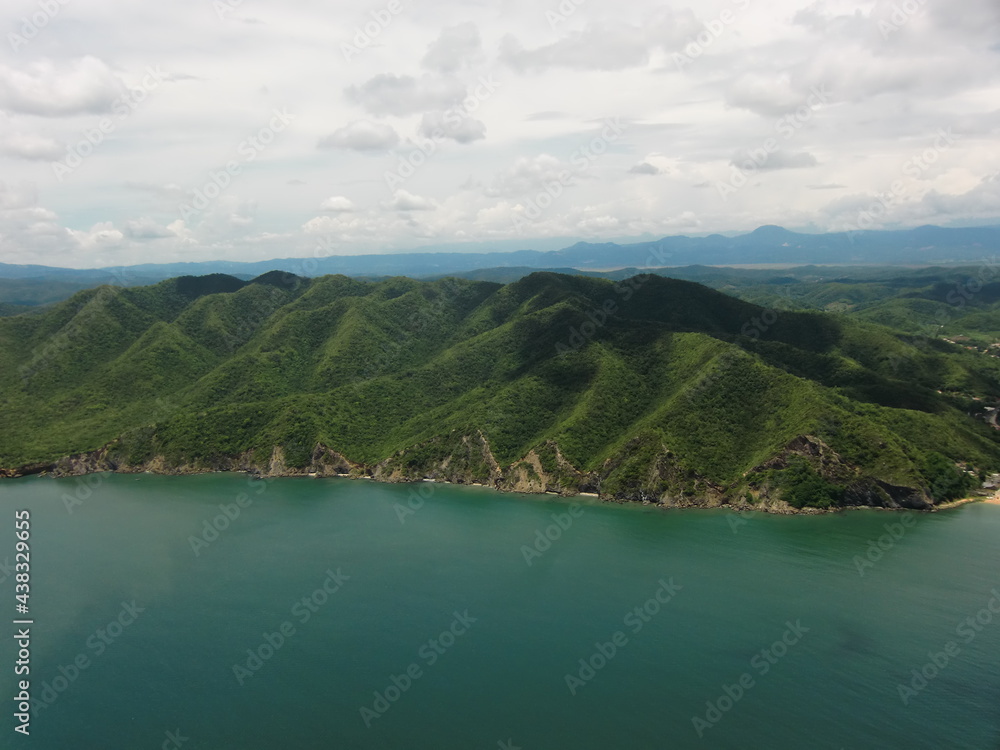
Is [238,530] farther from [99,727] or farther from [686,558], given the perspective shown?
[686,558]

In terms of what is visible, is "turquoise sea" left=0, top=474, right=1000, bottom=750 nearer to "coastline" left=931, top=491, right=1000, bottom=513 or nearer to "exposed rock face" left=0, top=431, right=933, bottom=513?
"coastline" left=931, top=491, right=1000, bottom=513

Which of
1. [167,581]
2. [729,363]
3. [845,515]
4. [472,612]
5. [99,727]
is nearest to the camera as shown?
[99,727]

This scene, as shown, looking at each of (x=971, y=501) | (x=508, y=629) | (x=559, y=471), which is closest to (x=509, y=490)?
(x=559, y=471)

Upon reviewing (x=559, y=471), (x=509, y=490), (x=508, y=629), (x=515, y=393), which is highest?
(x=515, y=393)

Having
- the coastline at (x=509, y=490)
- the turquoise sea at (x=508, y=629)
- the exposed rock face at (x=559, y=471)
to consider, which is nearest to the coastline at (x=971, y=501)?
the coastline at (x=509, y=490)

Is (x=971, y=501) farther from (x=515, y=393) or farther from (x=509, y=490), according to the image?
(x=515, y=393)

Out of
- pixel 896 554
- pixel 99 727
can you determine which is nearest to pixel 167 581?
pixel 99 727

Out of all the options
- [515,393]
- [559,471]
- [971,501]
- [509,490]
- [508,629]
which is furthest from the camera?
[515,393]
